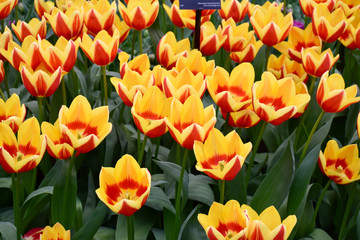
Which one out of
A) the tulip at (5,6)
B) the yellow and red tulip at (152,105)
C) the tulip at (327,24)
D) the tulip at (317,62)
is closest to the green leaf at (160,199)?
the yellow and red tulip at (152,105)

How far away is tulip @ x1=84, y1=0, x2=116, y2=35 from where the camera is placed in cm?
170

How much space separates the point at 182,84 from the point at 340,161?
21.6 inches

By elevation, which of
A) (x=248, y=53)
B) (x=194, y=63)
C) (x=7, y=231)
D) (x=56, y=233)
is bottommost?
(x=7, y=231)

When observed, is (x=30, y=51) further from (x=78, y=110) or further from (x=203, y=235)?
(x=203, y=235)

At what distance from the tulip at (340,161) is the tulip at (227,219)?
0.47 m

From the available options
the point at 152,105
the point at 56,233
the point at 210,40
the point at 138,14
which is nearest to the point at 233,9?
the point at 210,40

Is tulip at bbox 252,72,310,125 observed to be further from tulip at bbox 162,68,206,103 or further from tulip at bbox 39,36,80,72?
tulip at bbox 39,36,80,72

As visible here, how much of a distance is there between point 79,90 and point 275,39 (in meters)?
0.76

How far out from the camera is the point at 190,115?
114 cm

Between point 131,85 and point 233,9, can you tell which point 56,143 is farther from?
point 233,9

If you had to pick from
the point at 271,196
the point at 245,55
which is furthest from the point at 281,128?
the point at 271,196

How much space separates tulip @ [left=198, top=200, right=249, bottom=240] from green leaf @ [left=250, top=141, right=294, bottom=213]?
29 cm

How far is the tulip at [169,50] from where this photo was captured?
1.61 m

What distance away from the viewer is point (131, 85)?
1.38m
